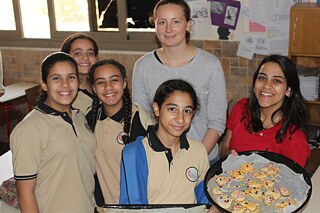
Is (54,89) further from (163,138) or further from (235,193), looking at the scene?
(235,193)

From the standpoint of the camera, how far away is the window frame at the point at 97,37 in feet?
14.5

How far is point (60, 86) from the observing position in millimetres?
1854

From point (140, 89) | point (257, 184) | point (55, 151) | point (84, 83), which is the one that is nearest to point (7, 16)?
point (84, 83)

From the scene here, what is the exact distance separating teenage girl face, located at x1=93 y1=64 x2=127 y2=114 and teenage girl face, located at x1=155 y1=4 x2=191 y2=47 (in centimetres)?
30

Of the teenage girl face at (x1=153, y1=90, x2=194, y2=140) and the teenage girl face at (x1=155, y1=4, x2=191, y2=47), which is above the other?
the teenage girl face at (x1=155, y1=4, x2=191, y2=47)

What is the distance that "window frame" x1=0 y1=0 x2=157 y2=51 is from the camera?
443 centimetres

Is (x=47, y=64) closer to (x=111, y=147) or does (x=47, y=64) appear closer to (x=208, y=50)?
(x=111, y=147)

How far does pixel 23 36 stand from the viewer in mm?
4977

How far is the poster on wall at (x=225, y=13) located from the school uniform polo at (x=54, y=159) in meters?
2.36

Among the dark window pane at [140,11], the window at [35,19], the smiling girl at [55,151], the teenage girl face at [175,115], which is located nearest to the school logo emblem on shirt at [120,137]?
the smiling girl at [55,151]

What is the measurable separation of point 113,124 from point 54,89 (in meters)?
0.35

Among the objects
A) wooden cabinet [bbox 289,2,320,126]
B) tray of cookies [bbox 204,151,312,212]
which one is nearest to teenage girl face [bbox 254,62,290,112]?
tray of cookies [bbox 204,151,312,212]

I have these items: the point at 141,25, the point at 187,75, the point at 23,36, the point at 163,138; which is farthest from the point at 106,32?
the point at 163,138

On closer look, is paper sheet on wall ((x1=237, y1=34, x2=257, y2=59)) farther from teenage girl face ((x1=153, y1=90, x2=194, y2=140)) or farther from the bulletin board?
teenage girl face ((x1=153, y1=90, x2=194, y2=140))
